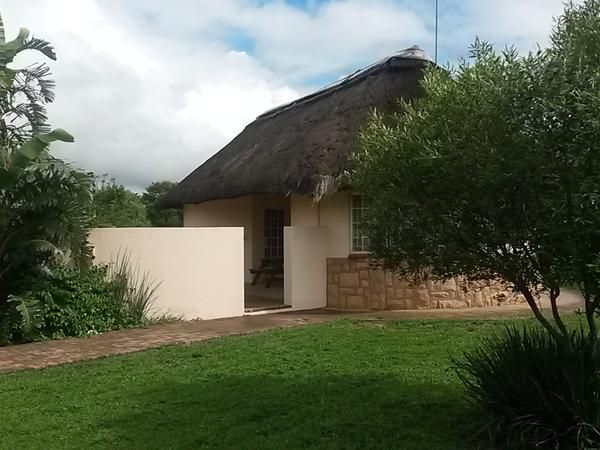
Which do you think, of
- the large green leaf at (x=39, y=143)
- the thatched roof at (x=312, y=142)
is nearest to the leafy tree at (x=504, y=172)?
the large green leaf at (x=39, y=143)

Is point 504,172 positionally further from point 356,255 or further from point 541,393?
point 356,255

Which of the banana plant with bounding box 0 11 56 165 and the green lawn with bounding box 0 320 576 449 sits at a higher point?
the banana plant with bounding box 0 11 56 165

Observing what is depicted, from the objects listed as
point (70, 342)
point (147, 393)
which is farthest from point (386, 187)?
point (70, 342)

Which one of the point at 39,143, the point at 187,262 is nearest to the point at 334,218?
the point at 187,262

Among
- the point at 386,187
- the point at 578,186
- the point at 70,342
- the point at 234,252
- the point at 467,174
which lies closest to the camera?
the point at 578,186

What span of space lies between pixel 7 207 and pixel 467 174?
8333mm

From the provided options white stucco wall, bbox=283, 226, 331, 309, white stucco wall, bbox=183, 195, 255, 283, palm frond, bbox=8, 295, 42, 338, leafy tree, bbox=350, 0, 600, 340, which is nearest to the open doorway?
white stucco wall, bbox=183, 195, 255, 283

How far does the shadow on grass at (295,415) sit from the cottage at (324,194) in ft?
17.3

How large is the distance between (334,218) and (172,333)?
4.82 meters

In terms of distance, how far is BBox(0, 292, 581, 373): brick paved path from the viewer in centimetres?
948

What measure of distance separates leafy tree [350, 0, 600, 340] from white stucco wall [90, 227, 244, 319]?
746cm

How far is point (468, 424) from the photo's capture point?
580 cm

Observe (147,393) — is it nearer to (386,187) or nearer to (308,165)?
(386,187)

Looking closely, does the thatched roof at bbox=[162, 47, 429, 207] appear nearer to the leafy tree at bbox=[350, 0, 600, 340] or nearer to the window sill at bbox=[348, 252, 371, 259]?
the window sill at bbox=[348, 252, 371, 259]
